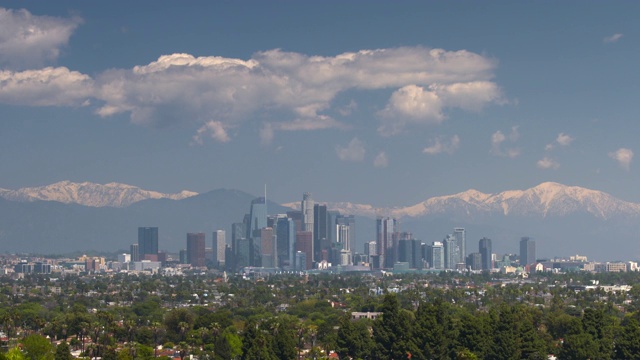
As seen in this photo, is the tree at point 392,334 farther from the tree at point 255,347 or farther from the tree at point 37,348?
the tree at point 37,348

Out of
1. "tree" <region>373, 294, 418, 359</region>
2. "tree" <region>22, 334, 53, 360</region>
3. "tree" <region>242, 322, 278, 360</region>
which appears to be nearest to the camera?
"tree" <region>242, 322, 278, 360</region>

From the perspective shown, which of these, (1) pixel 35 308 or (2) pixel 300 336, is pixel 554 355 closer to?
(2) pixel 300 336

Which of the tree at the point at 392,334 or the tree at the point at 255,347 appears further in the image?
the tree at the point at 392,334

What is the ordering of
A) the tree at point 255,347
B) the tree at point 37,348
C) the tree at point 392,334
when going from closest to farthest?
the tree at point 255,347 < the tree at point 37,348 < the tree at point 392,334

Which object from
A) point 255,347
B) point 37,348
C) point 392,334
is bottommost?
point 37,348

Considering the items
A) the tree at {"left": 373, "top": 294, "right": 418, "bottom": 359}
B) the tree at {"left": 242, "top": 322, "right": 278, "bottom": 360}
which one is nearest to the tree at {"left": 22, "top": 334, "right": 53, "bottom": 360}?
the tree at {"left": 242, "top": 322, "right": 278, "bottom": 360}

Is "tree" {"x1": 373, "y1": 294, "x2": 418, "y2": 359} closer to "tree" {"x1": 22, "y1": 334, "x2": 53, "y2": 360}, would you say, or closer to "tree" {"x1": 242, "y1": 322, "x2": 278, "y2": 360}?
"tree" {"x1": 242, "y1": 322, "x2": 278, "y2": 360}

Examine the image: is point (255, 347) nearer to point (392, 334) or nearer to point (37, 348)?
point (392, 334)

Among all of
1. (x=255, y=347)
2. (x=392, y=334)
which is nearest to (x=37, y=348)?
(x=255, y=347)

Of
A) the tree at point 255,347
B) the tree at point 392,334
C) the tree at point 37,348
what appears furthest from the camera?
the tree at point 392,334

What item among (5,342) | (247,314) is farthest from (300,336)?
(247,314)

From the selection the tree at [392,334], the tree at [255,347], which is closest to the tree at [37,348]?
the tree at [255,347]
